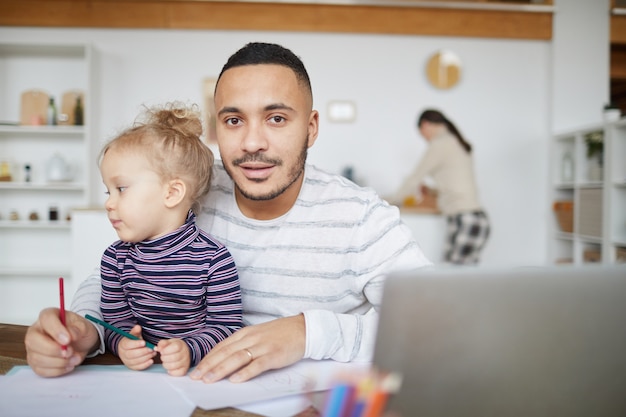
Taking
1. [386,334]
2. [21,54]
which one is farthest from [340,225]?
[21,54]

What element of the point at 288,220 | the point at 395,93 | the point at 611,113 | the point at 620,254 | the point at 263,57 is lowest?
the point at 620,254

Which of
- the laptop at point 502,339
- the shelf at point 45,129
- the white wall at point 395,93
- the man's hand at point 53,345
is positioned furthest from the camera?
the white wall at point 395,93

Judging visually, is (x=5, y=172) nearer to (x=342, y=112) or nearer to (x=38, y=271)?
(x=38, y=271)

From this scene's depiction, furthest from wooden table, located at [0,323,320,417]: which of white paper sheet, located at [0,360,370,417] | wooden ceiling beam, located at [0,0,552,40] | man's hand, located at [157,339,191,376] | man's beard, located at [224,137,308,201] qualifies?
wooden ceiling beam, located at [0,0,552,40]

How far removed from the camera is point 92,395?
751mm

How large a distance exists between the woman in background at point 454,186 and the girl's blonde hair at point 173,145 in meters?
3.37

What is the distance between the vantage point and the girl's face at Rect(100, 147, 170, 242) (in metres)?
0.99

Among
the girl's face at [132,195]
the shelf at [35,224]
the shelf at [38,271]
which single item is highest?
the girl's face at [132,195]

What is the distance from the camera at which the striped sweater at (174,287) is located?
3.26ft

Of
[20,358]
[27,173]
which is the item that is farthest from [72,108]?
[20,358]

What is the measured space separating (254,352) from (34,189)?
456cm

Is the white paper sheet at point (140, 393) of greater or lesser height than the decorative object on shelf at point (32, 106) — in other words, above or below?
below

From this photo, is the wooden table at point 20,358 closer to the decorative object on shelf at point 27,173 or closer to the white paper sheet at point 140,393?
the white paper sheet at point 140,393

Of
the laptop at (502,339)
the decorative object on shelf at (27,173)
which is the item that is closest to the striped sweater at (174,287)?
the laptop at (502,339)
